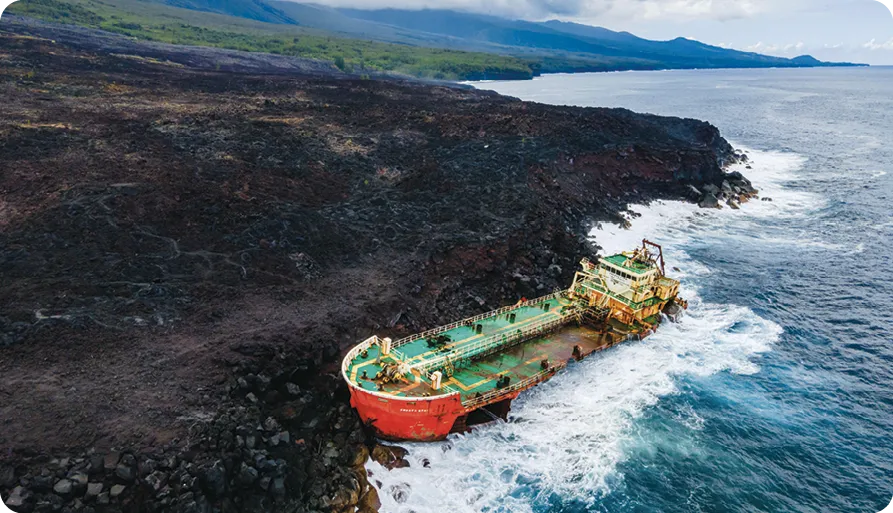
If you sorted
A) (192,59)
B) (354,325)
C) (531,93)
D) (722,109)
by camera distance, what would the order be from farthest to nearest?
(531,93)
(722,109)
(192,59)
(354,325)

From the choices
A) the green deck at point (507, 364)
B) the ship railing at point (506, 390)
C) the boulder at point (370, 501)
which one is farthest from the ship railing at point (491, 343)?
the boulder at point (370, 501)

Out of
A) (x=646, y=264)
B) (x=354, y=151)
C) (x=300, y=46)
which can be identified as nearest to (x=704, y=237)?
(x=646, y=264)

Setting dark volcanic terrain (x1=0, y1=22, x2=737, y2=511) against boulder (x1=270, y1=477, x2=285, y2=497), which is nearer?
boulder (x1=270, y1=477, x2=285, y2=497)

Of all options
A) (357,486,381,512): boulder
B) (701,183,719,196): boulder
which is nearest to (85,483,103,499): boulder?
(357,486,381,512): boulder

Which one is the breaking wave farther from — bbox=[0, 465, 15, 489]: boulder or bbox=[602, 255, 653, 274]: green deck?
bbox=[0, 465, 15, 489]: boulder

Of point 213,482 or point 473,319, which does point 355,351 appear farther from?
point 213,482

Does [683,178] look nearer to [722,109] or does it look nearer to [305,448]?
[305,448]

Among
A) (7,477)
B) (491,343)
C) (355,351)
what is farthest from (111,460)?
(491,343)
